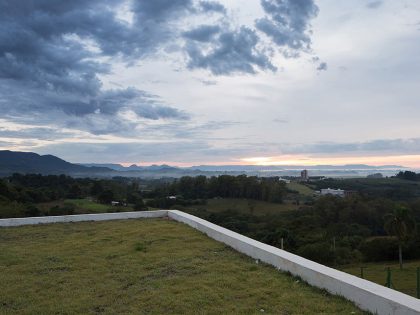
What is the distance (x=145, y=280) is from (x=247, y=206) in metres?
52.0

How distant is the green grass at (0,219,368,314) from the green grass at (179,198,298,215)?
148 ft

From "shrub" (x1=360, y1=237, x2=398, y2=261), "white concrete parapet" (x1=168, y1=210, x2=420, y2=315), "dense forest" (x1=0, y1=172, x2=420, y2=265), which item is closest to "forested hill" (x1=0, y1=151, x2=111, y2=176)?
"dense forest" (x1=0, y1=172, x2=420, y2=265)

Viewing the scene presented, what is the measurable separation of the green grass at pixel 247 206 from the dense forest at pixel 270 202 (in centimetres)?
58

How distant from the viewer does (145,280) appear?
4180mm

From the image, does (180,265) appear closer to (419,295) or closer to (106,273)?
(106,273)

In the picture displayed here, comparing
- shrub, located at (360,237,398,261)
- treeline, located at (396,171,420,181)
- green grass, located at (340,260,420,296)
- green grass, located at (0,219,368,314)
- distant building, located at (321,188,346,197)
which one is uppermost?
treeline, located at (396,171,420,181)

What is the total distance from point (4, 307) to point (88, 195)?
36.1 m

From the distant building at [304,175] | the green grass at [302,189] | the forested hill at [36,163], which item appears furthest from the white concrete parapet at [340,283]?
the distant building at [304,175]

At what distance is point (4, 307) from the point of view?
11.5 ft

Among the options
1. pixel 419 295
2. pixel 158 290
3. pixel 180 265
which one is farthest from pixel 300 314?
pixel 419 295

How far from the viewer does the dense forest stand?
3146cm

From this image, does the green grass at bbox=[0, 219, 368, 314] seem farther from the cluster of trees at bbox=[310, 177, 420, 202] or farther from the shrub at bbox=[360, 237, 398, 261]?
the cluster of trees at bbox=[310, 177, 420, 202]

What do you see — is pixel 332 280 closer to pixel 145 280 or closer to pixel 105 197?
pixel 145 280

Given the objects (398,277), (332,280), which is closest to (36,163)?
(398,277)
